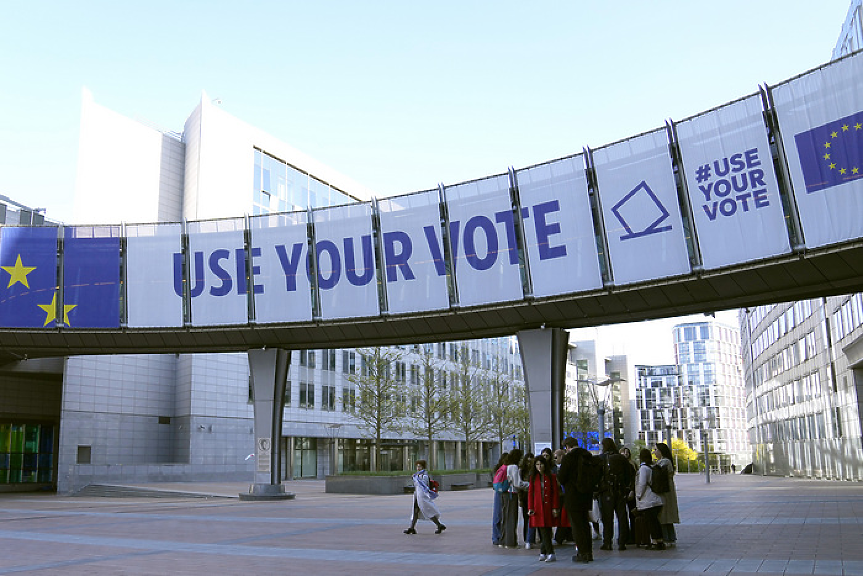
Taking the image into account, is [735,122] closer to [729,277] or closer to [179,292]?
[729,277]

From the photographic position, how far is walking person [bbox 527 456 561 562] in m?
12.4

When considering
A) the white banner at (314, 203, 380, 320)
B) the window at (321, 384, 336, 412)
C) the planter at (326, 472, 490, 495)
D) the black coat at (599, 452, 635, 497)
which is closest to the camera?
the black coat at (599, 452, 635, 497)

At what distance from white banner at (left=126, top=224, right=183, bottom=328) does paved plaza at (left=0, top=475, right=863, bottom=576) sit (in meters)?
8.16

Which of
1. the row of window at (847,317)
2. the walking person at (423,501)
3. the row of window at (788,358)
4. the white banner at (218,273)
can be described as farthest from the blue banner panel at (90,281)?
the row of window at (788,358)

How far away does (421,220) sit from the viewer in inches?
981

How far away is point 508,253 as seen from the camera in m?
23.5

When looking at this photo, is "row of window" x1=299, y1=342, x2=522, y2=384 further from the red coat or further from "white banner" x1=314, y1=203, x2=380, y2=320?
the red coat

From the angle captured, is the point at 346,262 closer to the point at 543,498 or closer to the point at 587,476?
the point at 543,498

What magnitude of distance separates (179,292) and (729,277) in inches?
788

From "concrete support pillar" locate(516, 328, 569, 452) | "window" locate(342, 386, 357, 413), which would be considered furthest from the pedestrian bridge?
"window" locate(342, 386, 357, 413)

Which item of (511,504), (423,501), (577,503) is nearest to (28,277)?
(423,501)

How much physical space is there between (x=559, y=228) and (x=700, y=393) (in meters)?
156

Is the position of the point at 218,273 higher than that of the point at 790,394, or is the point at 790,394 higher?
the point at 218,273

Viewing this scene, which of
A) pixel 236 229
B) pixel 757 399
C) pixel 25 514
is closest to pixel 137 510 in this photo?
pixel 25 514
